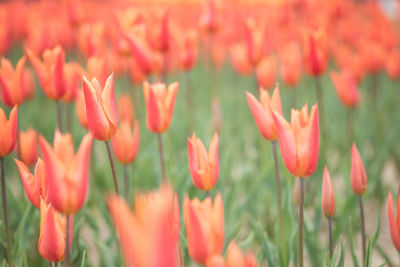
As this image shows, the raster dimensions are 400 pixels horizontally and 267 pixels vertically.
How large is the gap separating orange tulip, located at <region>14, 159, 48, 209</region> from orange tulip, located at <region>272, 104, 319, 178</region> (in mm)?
581

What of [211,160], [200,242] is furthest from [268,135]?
[200,242]

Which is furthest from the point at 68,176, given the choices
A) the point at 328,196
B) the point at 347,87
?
the point at 347,87

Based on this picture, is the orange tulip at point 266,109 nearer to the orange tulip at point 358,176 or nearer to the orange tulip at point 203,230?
the orange tulip at point 358,176

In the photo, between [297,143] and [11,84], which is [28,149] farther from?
[297,143]

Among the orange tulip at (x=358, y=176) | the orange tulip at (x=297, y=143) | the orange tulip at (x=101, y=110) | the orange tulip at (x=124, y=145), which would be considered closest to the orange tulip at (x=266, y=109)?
the orange tulip at (x=297, y=143)

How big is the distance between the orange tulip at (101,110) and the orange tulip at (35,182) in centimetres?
17

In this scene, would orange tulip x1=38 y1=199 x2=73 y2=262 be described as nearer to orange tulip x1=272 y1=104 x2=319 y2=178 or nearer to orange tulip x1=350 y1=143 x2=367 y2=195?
orange tulip x1=272 y1=104 x2=319 y2=178

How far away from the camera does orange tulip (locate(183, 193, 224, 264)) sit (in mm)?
769

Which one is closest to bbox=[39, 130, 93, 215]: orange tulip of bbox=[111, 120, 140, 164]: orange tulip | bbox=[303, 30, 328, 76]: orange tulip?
bbox=[111, 120, 140, 164]: orange tulip

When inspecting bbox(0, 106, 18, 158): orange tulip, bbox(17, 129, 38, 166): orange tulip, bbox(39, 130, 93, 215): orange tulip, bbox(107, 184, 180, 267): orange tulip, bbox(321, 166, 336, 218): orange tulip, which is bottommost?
bbox(321, 166, 336, 218): orange tulip

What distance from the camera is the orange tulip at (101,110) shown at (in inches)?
38.6

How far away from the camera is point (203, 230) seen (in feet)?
2.55

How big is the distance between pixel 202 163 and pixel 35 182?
41 centimetres

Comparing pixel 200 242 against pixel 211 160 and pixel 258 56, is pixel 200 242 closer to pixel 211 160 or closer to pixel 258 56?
pixel 211 160
